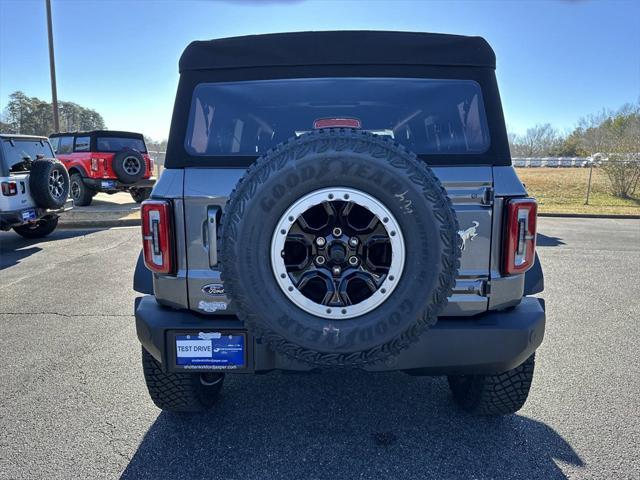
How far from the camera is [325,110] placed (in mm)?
2369

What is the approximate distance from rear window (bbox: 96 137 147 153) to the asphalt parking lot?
9.32 m

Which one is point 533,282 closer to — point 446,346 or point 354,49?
point 446,346

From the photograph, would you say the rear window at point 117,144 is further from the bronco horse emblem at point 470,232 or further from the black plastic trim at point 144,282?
the bronco horse emblem at point 470,232

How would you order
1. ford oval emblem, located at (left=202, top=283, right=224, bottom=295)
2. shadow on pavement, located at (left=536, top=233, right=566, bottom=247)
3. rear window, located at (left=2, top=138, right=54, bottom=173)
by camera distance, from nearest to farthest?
ford oval emblem, located at (left=202, top=283, right=224, bottom=295)
rear window, located at (left=2, top=138, right=54, bottom=173)
shadow on pavement, located at (left=536, top=233, right=566, bottom=247)

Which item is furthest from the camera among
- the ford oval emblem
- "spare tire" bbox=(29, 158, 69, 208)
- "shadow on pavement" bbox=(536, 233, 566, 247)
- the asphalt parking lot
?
"shadow on pavement" bbox=(536, 233, 566, 247)

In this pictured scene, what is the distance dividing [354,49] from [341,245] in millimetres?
1058

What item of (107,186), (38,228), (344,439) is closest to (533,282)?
(344,439)

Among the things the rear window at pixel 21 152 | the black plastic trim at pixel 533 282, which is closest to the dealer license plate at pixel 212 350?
the black plastic trim at pixel 533 282

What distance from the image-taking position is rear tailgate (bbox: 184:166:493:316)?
2018 millimetres

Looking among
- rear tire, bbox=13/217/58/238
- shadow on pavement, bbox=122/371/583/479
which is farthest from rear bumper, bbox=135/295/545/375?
rear tire, bbox=13/217/58/238

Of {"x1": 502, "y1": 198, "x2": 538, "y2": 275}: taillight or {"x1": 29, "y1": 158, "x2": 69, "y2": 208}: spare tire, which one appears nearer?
{"x1": 502, "y1": 198, "x2": 538, "y2": 275}: taillight

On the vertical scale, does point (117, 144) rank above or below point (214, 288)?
above

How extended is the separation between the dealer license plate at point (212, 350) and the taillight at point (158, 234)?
36 centimetres

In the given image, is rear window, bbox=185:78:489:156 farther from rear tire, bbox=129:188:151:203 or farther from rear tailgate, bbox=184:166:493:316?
rear tire, bbox=129:188:151:203
